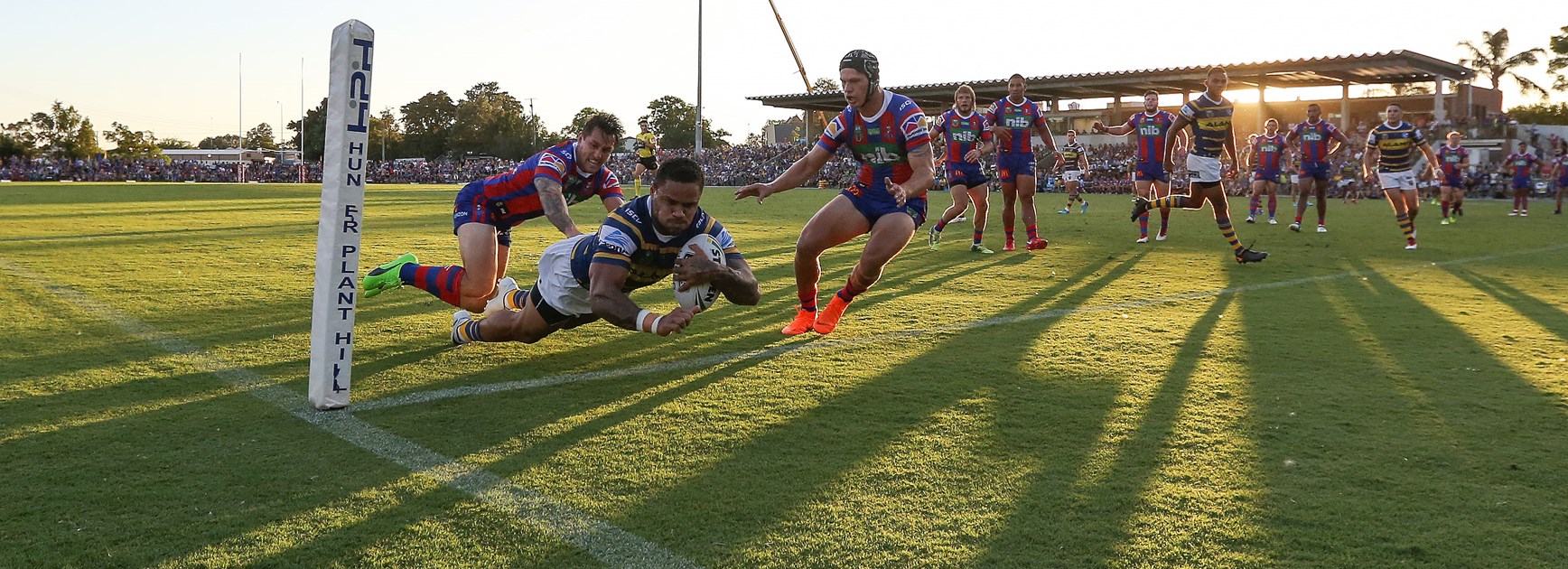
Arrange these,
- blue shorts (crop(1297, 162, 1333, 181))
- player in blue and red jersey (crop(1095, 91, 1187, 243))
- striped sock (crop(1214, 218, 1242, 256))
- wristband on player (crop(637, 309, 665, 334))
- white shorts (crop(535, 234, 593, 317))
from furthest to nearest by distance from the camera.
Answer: blue shorts (crop(1297, 162, 1333, 181))
player in blue and red jersey (crop(1095, 91, 1187, 243))
striped sock (crop(1214, 218, 1242, 256))
white shorts (crop(535, 234, 593, 317))
wristband on player (crop(637, 309, 665, 334))

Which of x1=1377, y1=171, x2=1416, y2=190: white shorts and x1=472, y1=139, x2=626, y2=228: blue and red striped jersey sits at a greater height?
x1=1377, y1=171, x2=1416, y2=190: white shorts

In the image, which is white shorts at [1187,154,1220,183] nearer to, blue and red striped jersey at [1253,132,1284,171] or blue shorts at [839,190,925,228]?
blue shorts at [839,190,925,228]

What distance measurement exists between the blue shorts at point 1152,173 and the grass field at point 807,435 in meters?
5.87

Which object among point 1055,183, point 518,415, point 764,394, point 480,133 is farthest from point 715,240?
point 480,133

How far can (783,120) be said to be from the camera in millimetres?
115500

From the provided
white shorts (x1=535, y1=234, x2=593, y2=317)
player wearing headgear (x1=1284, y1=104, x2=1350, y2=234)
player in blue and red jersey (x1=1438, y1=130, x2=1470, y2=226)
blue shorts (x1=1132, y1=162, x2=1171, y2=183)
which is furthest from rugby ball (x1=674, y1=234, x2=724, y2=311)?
player in blue and red jersey (x1=1438, y1=130, x2=1470, y2=226)

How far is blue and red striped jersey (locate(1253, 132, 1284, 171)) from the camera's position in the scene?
1973 centimetres

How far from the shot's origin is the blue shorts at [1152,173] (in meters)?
14.6

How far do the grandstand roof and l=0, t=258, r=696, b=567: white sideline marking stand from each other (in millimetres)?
33889

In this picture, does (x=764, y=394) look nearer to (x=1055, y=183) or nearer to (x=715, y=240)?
(x=715, y=240)

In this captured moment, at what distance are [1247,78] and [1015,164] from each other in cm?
3885

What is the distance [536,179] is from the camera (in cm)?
693

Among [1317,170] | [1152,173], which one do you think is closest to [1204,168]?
[1152,173]

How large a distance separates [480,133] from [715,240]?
10972 cm
